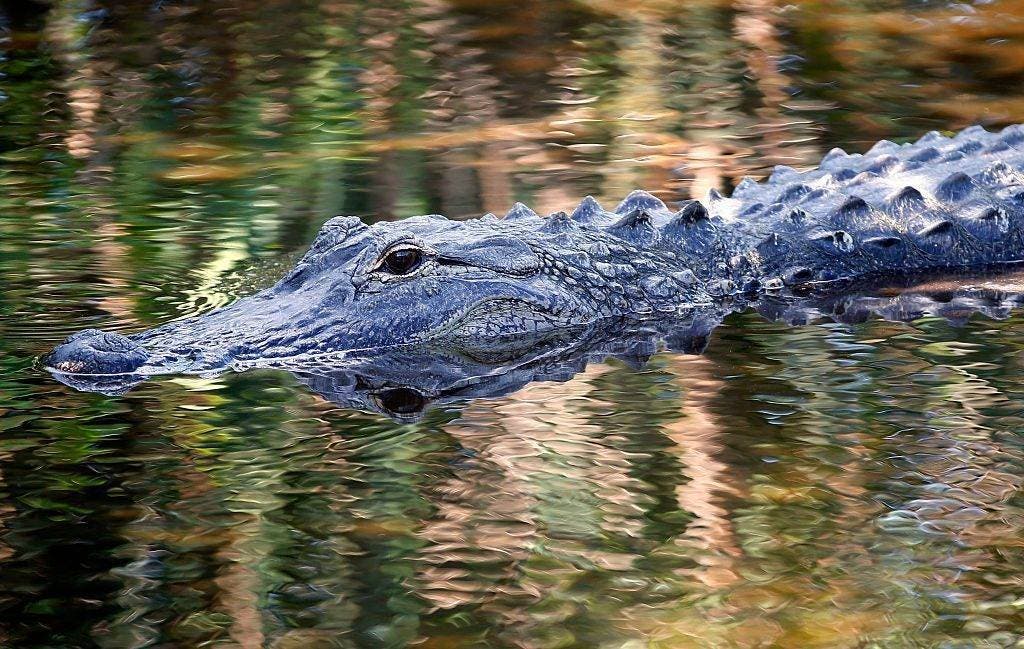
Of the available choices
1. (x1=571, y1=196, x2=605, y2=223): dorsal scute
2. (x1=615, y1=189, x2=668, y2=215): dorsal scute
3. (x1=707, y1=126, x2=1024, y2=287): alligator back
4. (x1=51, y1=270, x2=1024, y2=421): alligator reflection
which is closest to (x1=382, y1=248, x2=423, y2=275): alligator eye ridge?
(x1=51, y1=270, x2=1024, y2=421): alligator reflection

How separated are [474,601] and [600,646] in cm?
34

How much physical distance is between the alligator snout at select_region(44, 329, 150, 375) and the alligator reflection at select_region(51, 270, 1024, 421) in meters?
0.03

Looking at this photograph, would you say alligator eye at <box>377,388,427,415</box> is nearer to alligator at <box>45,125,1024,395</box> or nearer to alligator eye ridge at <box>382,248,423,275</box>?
alligator at <box>45,125,1024,395</box>

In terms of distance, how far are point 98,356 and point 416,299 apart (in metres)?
1.14

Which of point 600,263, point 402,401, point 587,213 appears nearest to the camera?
point 402,401

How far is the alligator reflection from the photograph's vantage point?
4.63 m

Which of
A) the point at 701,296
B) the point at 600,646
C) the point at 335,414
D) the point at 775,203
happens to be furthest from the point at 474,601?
the point at 775,203

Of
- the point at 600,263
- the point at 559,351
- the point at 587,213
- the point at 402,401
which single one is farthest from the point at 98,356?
the point at 587,213

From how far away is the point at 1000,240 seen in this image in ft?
20.3

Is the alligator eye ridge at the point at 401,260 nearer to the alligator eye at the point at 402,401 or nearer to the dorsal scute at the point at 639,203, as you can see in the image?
the alligator eye at the point at 402,401

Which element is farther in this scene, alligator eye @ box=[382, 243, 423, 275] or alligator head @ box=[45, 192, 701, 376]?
alligator eye @ box=[382, 243, 423, 275]

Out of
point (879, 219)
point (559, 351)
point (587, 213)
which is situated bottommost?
point (559, 351)

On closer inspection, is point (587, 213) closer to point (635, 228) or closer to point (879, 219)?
point (635, 228)

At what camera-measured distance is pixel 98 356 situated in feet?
15.2
